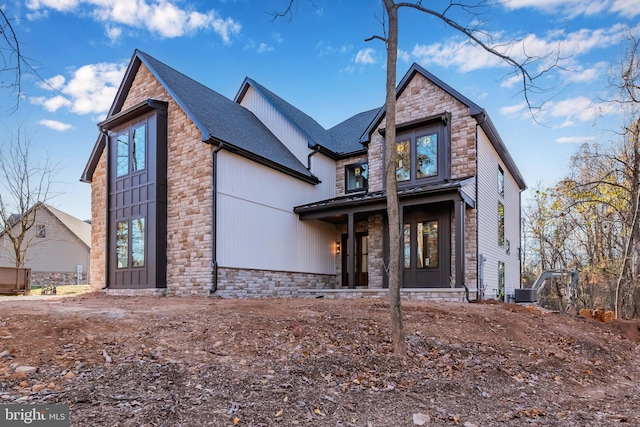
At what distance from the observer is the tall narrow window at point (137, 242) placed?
12156 millimetres

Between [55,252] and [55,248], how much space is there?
258mm

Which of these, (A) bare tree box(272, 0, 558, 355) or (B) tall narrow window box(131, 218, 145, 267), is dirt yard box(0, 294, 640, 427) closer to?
(A) bare tree box(272, 0, 558, 355)

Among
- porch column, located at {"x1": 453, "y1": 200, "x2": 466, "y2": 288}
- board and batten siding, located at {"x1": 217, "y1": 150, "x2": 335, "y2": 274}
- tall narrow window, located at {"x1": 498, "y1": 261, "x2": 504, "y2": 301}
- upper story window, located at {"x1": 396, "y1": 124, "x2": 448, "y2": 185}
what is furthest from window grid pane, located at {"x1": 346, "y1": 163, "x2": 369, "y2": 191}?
tall narrow window, located at {"x1": 498, "y1": 261, "x2": 504, "y2": 301}

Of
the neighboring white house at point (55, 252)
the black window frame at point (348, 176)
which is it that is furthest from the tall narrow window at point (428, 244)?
the neighboring white house at point (55, 252)

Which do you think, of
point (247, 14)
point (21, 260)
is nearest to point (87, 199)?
point (21, 260)

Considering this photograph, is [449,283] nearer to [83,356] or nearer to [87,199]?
[83,356]

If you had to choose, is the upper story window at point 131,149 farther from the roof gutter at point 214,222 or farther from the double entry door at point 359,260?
the double entry door at point 359,260

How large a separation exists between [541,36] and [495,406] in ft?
22.8

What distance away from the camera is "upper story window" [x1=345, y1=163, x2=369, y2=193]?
1588 centimetres

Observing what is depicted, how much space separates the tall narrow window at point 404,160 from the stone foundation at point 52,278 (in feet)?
76.5

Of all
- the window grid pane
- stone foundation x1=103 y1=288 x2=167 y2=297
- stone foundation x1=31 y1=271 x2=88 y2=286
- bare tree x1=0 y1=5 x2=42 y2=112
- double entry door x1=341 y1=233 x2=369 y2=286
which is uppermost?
the window grid pane

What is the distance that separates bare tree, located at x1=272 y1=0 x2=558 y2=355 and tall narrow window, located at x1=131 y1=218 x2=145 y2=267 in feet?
27.7

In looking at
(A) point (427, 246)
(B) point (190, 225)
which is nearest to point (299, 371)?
(B) point (190, 225)

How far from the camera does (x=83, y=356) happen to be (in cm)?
433
